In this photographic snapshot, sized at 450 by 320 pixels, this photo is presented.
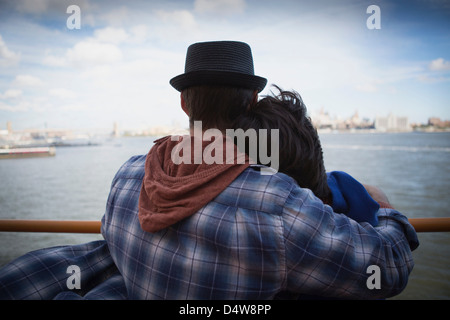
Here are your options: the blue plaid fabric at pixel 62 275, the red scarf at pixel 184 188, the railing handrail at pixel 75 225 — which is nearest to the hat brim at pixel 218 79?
the red scarf at pixel 184 188

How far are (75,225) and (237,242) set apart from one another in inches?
48.0

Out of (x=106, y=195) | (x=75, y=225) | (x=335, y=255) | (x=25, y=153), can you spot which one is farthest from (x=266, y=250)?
(x=25, y=153)

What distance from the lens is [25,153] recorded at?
61.9 meters

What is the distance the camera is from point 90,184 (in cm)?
3581

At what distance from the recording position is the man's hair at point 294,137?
43.2 inches

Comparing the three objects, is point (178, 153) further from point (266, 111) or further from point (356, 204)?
point (356, 204)

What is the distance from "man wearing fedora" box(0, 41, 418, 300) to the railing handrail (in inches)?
25.0

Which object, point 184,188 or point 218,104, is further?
point 218,104

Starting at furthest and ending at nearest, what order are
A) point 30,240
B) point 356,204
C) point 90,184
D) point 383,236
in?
point 90,184, point 30,240, point 356,204, point 383,236

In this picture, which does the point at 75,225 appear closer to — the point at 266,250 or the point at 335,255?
the point at 266,250

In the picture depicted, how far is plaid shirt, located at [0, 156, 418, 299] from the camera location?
2.89 feet

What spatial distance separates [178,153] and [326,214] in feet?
1.55

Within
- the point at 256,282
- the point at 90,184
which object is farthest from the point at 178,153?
the point at 90,184
